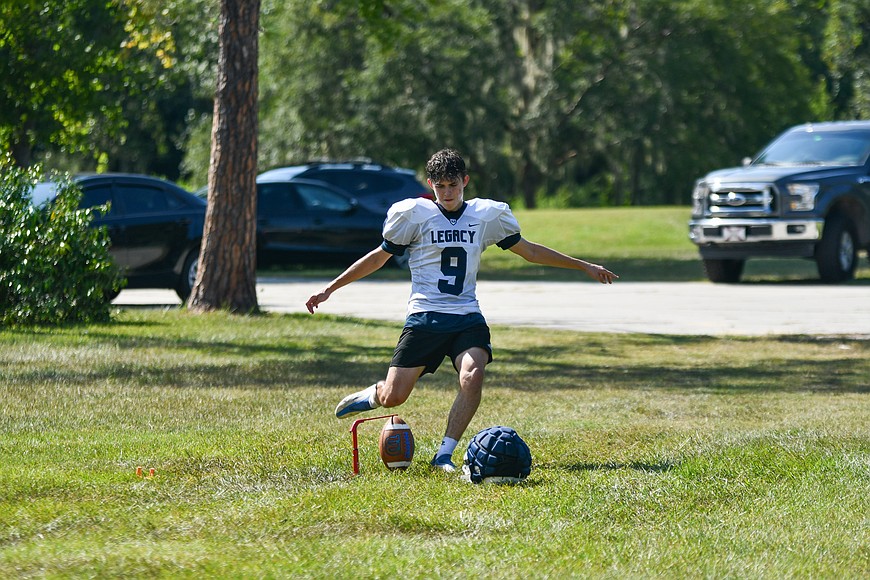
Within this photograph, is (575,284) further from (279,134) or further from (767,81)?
(767,81)

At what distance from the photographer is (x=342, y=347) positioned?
13.2 m

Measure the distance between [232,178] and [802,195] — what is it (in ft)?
29.1

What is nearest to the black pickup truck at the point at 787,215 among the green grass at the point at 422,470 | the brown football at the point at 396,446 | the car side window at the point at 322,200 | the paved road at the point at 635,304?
the paved road at the point at 635,304

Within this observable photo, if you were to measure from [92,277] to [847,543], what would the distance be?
10.4 meters

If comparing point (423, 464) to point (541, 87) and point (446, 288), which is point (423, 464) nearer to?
point (446, 288)

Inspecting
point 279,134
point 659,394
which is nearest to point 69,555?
point 659,394

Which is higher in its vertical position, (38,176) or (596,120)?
(596,120)

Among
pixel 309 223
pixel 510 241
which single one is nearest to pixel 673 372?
pixel 510 241

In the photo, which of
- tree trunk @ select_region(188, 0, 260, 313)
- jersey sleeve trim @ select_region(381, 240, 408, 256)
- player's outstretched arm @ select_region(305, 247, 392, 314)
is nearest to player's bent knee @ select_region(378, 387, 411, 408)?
player's outstretched arm @ select_region(305, 247, 392, 314)

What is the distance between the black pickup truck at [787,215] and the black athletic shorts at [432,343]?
13868 mm

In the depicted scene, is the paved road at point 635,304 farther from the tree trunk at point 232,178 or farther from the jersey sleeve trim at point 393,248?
the jersey sleeve trim at point 393,248

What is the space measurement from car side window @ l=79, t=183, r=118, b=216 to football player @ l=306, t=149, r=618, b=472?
1004 centimetres

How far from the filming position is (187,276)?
57.5ft

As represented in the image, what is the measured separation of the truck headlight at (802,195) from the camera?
20500 millimetres
